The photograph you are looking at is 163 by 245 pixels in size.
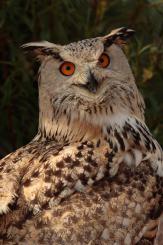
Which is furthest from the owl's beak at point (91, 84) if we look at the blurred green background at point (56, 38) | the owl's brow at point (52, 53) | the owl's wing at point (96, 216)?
the blurred green background at point (56, 38)

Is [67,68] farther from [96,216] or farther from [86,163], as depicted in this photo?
[96,216]

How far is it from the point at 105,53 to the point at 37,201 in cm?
87

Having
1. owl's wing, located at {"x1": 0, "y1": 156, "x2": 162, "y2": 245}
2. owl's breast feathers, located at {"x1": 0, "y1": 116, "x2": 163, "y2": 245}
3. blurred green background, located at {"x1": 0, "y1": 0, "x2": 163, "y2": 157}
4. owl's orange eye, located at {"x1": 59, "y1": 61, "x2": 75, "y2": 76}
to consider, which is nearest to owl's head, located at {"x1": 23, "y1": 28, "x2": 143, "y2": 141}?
owl's orange eye, located at {"x1": 59, "y1": 61, "x2": 75, "y2": 76}

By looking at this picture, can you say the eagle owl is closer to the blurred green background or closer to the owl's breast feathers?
the owl's breast feathers

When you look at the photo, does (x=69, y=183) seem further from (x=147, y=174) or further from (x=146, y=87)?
(x=146, y=87)

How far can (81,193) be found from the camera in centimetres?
375

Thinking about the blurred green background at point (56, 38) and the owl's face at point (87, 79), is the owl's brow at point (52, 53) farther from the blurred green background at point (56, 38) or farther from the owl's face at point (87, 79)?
the blurred green background at point (56, 38)

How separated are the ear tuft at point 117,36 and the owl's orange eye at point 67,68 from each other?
232 mm

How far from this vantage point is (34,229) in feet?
11.9

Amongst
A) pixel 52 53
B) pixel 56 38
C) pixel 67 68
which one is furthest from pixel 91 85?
pixel 56 38

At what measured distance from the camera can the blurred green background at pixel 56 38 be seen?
17.9ft

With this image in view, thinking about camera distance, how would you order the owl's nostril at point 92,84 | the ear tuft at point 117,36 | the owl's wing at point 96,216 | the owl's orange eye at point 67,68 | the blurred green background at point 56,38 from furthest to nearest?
the blurred green background at point 56,38
the ear tuft at point 117,36
the owl's orange eye at point 67,68
the owl's nostril at point 92,84
the owl's wing at point 96,216

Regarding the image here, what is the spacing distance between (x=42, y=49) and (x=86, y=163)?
704 millimetres

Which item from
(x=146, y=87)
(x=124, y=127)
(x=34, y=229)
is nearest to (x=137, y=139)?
(x=124, y=127)
